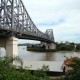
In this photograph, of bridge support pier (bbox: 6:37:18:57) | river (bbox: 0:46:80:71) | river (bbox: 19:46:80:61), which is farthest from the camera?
river (bbox: 19:46:80:61)

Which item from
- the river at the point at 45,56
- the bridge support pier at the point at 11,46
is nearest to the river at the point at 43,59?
the river at the point at 45,56

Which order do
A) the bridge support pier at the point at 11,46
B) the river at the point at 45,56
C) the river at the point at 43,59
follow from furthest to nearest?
the river at the point at 45,56 < the bridge support pier at the point at 11,46 < the river at the point at 43,59

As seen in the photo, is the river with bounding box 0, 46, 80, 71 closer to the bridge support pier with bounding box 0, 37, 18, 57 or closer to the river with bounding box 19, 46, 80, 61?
the river with bounding box 19, 46, 80, 61

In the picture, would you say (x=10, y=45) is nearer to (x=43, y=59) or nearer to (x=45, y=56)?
(x=43, y=59)

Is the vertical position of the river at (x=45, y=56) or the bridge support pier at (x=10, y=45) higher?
the bridge support pier at (x=10, y=45)

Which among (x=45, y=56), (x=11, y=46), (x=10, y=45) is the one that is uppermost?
(x=10, y=45)

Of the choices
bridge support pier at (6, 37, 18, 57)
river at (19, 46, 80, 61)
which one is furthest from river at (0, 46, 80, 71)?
bridge support pier at (6, 37, 18, 57)

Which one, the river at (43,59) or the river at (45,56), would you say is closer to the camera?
the river at (43,59)

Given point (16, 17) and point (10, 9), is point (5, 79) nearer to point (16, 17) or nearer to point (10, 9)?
point (10, 9)

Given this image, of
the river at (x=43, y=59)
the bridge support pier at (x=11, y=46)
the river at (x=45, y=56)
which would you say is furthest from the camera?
the river at (x=45, y=56)

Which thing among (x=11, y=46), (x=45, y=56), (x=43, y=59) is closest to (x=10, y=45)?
(x=11, y=46)

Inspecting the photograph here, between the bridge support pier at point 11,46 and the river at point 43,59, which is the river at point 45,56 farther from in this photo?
the bridge support pier at point 11,46

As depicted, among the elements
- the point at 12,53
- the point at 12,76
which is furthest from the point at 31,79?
the point at 12,53

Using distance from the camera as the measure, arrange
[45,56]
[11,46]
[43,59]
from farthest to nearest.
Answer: [45,56] < [43,59] < [11,46]
